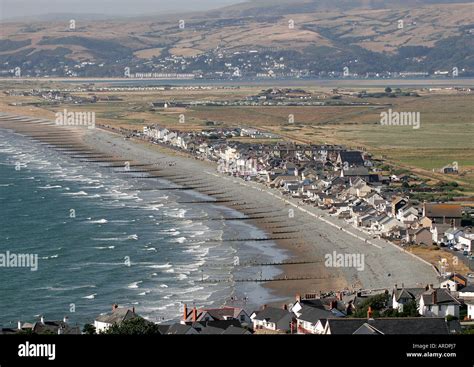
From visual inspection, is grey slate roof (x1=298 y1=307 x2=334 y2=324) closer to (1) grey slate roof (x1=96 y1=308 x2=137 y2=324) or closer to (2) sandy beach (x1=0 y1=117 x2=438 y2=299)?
(1) grey slate roof (x1=96 y1=308 x2=137 y2=324)

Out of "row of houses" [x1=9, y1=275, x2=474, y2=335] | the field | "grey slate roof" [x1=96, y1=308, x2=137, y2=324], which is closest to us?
"row of houses" [x1=9, y1=275, x2=474, y2=335]

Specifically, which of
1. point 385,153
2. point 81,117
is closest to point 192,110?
point 81,117

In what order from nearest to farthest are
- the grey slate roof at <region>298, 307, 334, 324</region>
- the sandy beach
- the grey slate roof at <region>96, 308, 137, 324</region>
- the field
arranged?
the grey slate roof at <region>96, 308, 137, 324</region> < the grey slate roof at <region>298, 307, 334, 324</region> < the sandy beach < the field

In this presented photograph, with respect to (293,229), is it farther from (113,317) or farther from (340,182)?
(113,317)

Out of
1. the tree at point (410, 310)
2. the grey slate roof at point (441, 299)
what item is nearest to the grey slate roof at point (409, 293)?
the grey slate roof at point (441, 299)

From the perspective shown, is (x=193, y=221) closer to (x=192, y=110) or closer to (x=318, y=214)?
(x=318, y=214)

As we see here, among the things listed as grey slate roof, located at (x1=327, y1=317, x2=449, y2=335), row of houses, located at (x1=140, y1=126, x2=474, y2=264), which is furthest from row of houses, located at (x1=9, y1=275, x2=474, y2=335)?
row of houses, located at (x1=140, y1=126, x2=474, y2=264)
